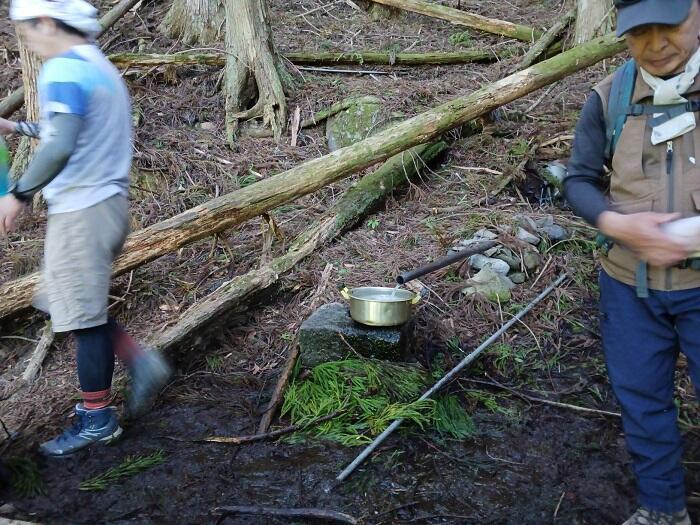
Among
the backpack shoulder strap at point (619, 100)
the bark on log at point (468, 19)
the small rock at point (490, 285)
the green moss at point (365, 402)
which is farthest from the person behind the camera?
the bark on log at point (468, 19)

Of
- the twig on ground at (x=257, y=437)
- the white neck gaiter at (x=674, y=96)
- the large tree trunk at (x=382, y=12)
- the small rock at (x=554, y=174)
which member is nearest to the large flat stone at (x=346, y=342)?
the twig on ground at (x=257, y=437)

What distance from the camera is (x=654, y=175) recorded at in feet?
7.60

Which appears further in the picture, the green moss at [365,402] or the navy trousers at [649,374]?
the green moss at [365,402]

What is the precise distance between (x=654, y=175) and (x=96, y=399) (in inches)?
110

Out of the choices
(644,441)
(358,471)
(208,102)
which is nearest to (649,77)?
(644,441)

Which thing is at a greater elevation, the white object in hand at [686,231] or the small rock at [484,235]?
the white object in hand at [686,231]

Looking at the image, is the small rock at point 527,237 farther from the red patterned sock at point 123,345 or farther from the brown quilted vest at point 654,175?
the red patterned sock at point 123,345

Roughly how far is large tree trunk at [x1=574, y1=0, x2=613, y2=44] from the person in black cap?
5860mm

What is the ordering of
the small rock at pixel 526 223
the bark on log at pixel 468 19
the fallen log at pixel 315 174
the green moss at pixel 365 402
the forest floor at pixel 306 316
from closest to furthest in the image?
the forest floor at pixel 306 316
the green moss at pixel 365 402
the fallen log at pixel 315 174
the small rock at pixel 526 223
the bark on log at pixel 468 19

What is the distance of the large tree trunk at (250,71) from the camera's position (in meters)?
7.23

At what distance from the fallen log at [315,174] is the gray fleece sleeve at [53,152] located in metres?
1.62

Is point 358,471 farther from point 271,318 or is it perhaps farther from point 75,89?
point 75,89

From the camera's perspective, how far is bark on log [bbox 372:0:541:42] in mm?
9367

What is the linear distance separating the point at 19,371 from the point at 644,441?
375cm
